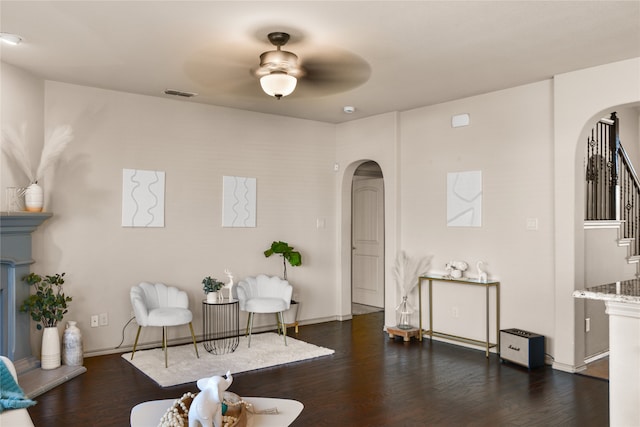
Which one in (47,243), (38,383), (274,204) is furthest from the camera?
(274,204)

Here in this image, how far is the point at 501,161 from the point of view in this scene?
203 inches

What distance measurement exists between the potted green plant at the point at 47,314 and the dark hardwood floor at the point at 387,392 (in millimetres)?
360

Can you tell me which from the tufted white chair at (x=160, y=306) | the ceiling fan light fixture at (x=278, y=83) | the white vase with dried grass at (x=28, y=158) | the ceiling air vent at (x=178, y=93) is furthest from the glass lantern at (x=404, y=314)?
the white vase with dried grass at (x=28, y=158)

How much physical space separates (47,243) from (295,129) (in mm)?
3210

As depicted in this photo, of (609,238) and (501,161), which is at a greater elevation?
(501,161)

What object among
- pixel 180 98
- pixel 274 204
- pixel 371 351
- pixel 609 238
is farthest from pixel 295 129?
pixel 609 238

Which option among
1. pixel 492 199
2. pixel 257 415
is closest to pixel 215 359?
pixel 257 415

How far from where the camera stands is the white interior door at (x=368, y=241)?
788 centimetres

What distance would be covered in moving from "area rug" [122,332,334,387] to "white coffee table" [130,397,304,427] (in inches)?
57.4

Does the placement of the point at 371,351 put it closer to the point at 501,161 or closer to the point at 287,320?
the point at 287,320

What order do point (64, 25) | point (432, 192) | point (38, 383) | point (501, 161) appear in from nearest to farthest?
point (64, 25), point (38, 383), point (501, 161), point (432, 192)

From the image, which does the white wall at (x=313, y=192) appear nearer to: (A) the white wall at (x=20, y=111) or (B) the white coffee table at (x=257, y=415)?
(A) the white wall at (x=20, y=111)

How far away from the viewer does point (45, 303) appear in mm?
4367

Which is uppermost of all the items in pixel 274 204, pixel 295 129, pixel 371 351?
pixel 295 129
